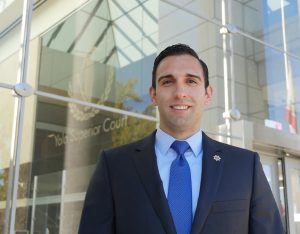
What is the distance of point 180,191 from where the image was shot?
1422mm

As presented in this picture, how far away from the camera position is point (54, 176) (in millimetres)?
3424

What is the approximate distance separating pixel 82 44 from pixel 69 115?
2.16 ft

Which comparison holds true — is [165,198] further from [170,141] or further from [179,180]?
[170,141]

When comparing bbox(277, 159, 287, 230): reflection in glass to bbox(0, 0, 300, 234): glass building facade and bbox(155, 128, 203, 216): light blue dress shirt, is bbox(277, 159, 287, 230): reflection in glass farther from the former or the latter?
bbox(155, 128, 203, 216): light blue dress shirt

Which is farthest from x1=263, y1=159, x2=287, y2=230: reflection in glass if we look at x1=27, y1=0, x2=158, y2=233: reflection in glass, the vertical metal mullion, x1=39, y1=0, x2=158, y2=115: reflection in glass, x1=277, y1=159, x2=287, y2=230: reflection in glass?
the vertical metal mullion

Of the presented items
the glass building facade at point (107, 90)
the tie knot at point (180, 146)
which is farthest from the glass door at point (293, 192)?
the tie knot at point (180, 146)

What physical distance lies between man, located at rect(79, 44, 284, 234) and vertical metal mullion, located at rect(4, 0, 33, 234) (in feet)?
5.78

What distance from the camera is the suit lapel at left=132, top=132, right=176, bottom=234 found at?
1344 millimetres

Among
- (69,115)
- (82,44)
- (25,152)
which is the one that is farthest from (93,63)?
(25,152)

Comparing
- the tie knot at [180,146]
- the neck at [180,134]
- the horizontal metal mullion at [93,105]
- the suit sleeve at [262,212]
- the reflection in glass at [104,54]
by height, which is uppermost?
the reflection in glass at [104,54]

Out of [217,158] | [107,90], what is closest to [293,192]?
[107,90]

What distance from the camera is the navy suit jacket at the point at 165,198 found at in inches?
53.7

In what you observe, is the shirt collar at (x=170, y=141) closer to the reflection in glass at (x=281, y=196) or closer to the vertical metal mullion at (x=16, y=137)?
the vertical metal mullion at (x=16, y=137)

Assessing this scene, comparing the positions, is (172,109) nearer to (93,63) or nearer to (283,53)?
(93,63)
